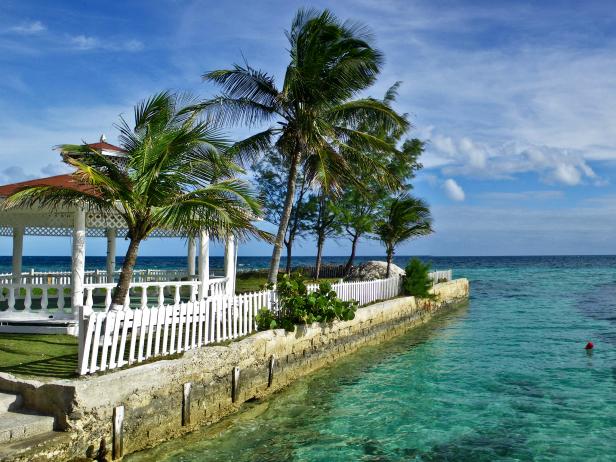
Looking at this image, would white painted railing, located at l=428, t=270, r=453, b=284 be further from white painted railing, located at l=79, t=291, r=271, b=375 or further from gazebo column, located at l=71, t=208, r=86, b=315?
gazebo column, located at l=71, t=208, r=86, b=315

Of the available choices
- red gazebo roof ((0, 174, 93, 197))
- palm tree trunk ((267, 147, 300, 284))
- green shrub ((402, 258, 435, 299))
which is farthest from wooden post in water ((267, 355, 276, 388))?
green shrub ((402, 258, 435, 299))

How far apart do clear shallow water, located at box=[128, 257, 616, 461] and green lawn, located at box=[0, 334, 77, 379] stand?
2.35 metres

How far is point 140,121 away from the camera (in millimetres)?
11547

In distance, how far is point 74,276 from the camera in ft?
38.5

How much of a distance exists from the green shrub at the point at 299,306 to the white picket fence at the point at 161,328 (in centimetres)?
24

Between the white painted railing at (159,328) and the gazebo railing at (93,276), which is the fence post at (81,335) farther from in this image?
the gazebo railing at (93,276)

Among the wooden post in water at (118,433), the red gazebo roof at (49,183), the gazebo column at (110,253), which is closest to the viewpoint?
the wooden post in water at (118,433)

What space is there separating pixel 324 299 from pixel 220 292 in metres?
2.99

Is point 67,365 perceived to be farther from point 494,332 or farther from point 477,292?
point 477,292

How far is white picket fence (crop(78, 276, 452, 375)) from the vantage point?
7852 millimetres

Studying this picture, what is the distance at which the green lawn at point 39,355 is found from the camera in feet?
27.6

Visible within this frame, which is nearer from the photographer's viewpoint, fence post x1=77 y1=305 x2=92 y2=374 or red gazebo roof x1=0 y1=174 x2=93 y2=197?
fence post x1=77 y1=305 x2=92 y2=374

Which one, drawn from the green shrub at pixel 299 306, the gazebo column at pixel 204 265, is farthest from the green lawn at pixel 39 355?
the green shrub at pixel 299 306

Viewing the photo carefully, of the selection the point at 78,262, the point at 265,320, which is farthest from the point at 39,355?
the point at 265,320
